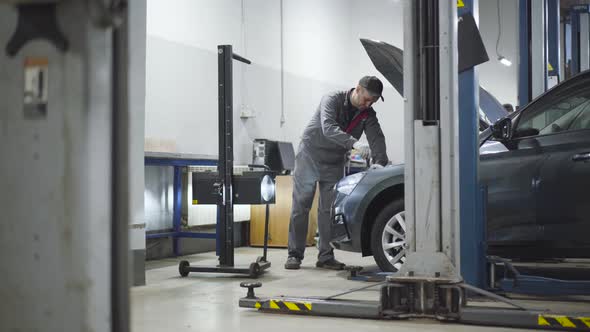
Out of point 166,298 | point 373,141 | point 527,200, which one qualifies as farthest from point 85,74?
point 373,141

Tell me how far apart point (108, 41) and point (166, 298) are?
140 inches

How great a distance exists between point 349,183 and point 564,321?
249cm

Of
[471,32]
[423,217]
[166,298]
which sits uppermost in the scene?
[471,32]

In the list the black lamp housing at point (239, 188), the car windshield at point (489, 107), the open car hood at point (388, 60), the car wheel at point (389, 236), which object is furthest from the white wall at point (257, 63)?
the car windshield at point (489, 107)

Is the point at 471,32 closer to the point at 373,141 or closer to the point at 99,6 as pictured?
the point at 373,141

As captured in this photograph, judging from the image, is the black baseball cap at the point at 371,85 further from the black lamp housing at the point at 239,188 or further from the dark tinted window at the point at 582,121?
the dark tinted window at the point at 582,121

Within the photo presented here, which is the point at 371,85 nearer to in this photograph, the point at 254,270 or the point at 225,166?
the point at 225,166

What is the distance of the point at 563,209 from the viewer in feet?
15.3

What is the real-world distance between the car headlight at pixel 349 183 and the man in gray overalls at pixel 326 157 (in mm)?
480

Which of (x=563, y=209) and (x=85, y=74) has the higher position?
(x=85, y=74)

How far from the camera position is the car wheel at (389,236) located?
5.41m

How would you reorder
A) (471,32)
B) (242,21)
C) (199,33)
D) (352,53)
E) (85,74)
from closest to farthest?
1. (85,74)
2. (471,32)
3. (199,33)
4. (242,21)
5. (352,53)

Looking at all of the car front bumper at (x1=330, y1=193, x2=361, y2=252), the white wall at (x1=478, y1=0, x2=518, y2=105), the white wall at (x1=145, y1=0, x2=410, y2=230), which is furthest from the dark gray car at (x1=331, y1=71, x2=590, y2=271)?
the white wall at (x1=478, y1=0, x2=518, y2=105)

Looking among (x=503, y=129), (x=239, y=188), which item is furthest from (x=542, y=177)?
(x=239, y=188)
